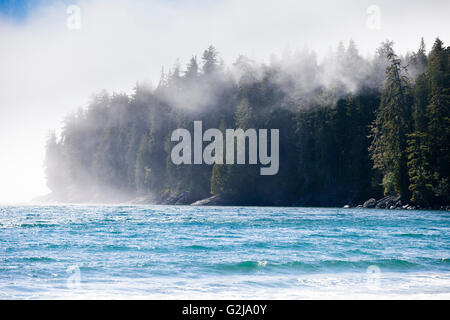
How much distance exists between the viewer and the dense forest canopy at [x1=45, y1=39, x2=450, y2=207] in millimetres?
48281

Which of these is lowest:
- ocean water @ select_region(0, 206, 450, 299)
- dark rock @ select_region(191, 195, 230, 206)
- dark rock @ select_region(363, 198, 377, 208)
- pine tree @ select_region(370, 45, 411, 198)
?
dark rock @ select_region(191, 195, 230, 206)

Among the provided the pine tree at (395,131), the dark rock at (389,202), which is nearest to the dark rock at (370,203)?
the dark rock at (389,202)

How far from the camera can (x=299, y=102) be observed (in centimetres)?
7181

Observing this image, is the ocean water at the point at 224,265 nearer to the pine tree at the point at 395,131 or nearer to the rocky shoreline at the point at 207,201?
the rocky shoreline at the point at 207,201

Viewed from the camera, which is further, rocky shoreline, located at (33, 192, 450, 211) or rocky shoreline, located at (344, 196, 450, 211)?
rocky shoreline, located at (33, 192, 450, 211)

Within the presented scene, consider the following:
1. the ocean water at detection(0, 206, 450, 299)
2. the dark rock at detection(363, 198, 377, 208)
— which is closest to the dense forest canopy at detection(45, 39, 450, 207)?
the dark rock at detection(363, 198, 377, 208)

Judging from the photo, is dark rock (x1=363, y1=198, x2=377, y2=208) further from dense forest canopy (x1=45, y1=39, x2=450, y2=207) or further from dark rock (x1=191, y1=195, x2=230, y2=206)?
dark rock (x1=191, y1=195, x2=230, y2=206)

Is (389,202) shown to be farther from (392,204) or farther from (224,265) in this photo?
(224,265)

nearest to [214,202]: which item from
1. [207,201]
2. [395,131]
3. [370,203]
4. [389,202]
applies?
[207,201]

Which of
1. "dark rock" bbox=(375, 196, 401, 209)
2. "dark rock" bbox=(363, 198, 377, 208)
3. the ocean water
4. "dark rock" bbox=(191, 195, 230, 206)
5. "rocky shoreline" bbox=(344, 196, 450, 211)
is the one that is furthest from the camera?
"dark rock" bbox=(191, 195, 230, 206)

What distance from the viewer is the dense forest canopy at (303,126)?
48.3m
